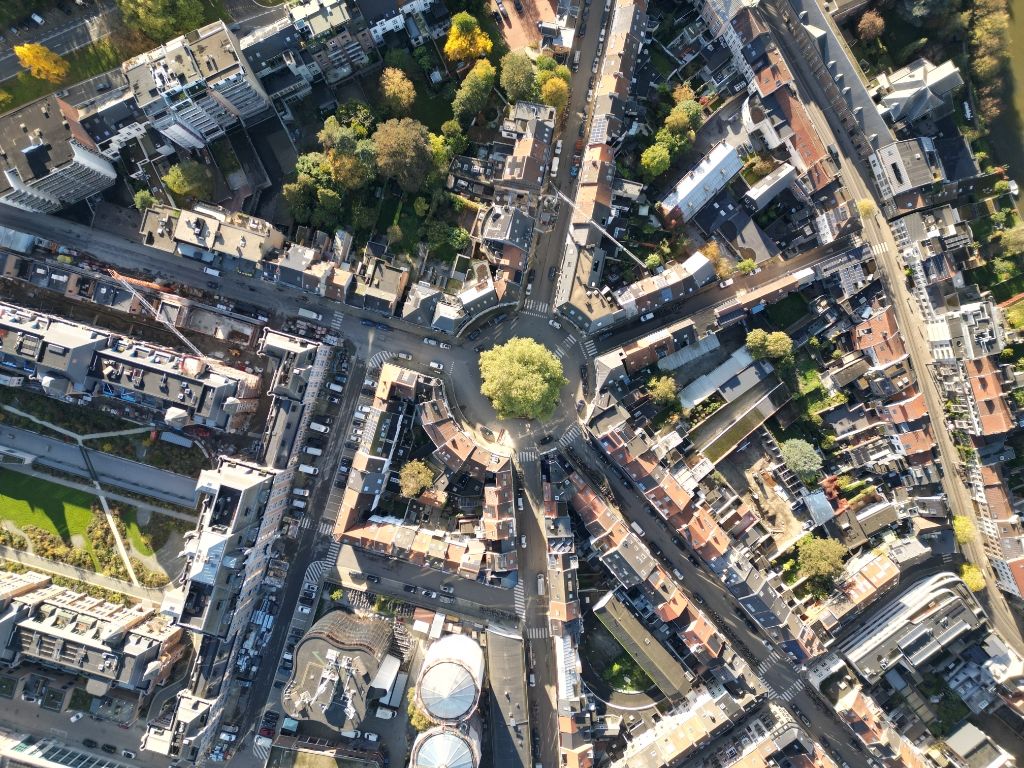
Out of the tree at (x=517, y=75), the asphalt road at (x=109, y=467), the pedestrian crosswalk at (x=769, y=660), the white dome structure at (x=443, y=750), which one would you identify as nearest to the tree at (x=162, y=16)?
the tree at (x=517, y=75)

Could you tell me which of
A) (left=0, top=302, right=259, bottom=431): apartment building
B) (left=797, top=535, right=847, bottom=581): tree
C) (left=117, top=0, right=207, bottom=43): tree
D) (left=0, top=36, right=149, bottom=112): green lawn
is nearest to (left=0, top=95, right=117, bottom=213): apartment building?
(left=0, top=36, right=149, bottom=112): green lawn

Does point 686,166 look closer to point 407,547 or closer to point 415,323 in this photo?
point 415,323

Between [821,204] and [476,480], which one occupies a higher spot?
[821,204]

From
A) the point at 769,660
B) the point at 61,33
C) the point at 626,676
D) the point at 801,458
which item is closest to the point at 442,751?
the point at 626,676

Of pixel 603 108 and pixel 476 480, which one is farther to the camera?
pixel 476 480

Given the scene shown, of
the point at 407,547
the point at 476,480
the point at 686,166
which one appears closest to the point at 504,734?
the point at 407,547

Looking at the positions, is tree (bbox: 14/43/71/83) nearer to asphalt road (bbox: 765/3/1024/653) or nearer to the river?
asphalt road (bbox: 765/3/1024/653)
